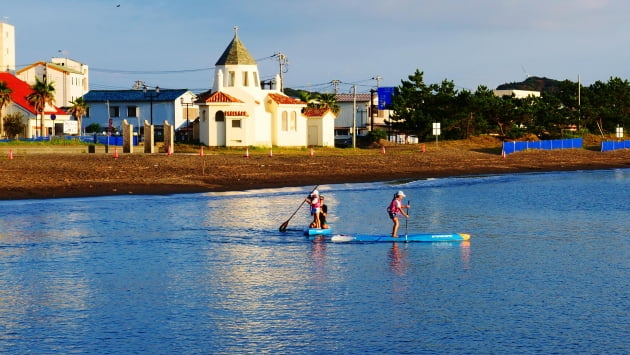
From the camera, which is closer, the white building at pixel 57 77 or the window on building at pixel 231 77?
the window on building at pixel 231 77

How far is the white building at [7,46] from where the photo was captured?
147125 mm

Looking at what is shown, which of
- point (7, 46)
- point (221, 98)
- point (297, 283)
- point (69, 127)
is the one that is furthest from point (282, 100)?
point (7, 46)

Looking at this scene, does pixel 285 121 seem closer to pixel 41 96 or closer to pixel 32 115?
pixel 41 96

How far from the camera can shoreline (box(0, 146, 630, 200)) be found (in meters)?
54.6

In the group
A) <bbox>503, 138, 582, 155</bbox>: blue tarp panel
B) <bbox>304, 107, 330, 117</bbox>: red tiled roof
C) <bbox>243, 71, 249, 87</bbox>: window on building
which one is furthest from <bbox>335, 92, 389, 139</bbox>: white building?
<bbox>243, 71, 249, 87</bbox>: window on building

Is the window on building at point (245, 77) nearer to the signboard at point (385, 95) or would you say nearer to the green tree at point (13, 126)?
the green tree at point (13, 126)

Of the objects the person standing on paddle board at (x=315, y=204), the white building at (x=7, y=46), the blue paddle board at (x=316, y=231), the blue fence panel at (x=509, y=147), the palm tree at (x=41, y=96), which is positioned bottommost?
the blue paddle board at (x=316, y=231)

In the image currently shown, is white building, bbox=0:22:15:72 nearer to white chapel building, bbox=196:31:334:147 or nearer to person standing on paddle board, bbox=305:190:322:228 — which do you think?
white chapel building, bbox=196:31:334:147

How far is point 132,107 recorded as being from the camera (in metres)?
127

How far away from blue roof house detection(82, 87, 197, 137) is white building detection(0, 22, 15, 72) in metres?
26.2

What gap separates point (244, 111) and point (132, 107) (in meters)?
41.8

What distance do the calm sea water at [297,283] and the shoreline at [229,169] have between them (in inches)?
293

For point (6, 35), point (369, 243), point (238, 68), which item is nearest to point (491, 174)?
point (238, 68)

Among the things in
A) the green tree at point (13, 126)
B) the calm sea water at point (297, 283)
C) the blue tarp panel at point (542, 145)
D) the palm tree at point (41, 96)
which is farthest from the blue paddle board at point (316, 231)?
the palm tree at point (41, 96)
